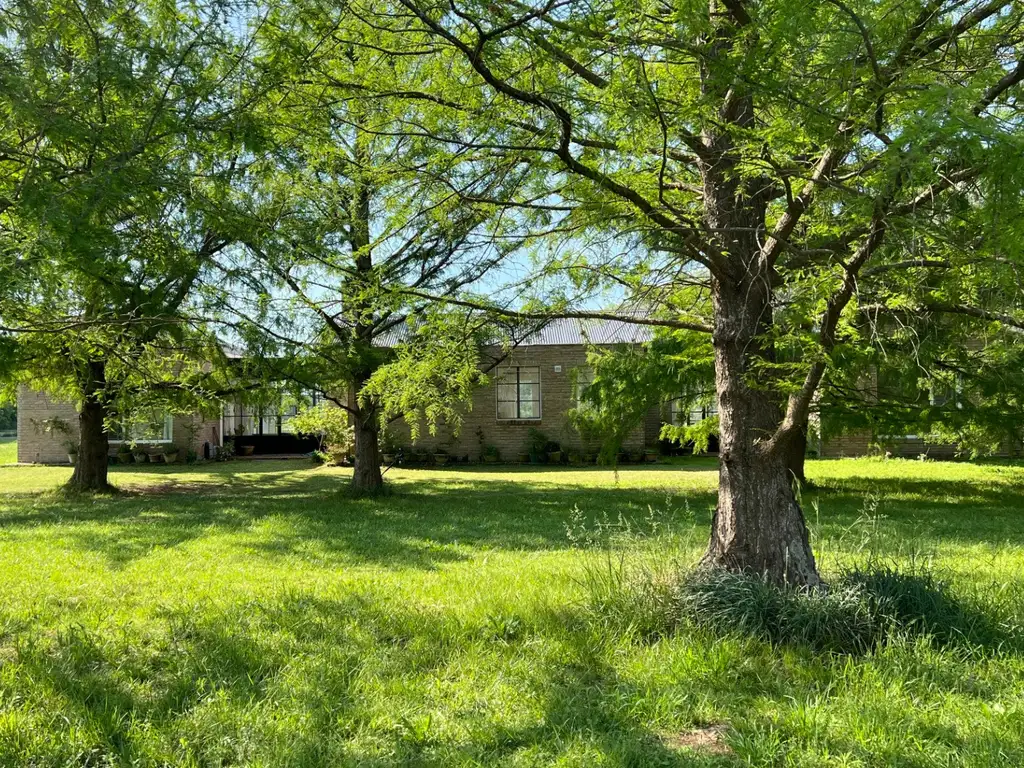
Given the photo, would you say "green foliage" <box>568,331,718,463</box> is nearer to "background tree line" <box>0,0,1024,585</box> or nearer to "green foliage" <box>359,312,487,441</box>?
"green foliage" <box>359,312,487,441</box>

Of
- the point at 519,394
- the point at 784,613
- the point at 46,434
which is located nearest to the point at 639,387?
the point at 784,613

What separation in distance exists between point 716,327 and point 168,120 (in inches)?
150

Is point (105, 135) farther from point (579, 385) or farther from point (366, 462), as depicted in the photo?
point (579, 385)

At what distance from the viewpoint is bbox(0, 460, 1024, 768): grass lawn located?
2932 millimetres

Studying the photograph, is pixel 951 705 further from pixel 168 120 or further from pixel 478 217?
pixel 168 120

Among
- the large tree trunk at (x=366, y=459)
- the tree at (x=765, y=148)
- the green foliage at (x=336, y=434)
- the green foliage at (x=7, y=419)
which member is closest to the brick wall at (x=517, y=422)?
the green foliage at (x=336, y=434)

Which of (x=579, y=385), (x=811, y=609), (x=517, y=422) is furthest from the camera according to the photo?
(x=517, y=422)

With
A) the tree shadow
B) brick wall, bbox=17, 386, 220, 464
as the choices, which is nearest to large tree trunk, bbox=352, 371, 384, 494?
the tree shadow

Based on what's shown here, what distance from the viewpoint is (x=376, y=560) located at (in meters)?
7.25

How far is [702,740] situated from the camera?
10.1 feet

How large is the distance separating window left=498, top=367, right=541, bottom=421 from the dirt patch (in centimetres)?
2082

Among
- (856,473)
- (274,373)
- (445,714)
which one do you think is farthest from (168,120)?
(856,473)

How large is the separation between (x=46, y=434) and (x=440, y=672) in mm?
25597

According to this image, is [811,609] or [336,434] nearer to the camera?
[811,609]
